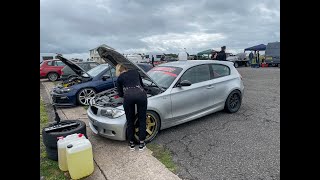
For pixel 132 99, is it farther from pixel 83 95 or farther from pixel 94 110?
pixel 83 95

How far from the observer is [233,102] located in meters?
6.36

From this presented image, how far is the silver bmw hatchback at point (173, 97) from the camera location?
15.0 feet

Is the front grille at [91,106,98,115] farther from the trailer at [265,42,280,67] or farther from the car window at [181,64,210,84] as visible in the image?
the trailer at [265,42,280,67]

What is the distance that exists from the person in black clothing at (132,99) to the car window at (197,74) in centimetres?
147

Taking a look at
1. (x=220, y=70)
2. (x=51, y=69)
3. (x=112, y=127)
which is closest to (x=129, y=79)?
(x=112, y=127)

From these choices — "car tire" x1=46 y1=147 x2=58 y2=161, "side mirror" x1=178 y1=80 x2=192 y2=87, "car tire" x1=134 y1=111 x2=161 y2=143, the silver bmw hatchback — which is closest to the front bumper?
the silver bmw hatchback

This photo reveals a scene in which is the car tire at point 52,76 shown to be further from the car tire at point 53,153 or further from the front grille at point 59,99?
the car tire at point 53,153

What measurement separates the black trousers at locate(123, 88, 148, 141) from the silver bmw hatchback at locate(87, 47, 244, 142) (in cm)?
18
